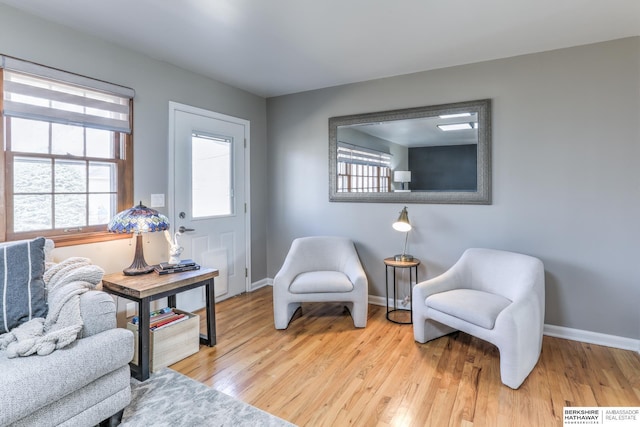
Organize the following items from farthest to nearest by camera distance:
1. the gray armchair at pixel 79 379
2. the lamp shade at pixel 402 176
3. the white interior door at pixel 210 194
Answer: the lamp shade at pixel 402 176
the white interior door at pixel 210 194
the gray armchair at pixel 79 379

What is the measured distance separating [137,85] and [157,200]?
3.24 ft

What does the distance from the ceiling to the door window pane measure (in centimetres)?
76

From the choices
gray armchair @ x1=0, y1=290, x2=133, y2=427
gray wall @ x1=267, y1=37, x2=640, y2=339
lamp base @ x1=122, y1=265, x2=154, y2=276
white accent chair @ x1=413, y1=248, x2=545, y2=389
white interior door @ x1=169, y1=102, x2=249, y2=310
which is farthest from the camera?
white interior door @ x1=169, y1=102, x2=249, y2=310

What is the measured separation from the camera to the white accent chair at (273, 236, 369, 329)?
9.78 ft

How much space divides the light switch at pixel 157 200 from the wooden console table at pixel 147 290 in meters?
0.71

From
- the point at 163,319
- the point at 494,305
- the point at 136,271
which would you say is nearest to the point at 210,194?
the point at 136,271

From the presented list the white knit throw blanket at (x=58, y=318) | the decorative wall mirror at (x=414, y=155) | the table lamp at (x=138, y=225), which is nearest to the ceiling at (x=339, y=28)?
the decorative wall mirror at (x=414, y=155)

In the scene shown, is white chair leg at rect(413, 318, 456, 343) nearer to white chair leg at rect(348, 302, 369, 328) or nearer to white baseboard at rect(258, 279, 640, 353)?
white chair leg at rect(348, 302, 369, 328)

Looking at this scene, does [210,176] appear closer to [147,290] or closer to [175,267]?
[175,267]

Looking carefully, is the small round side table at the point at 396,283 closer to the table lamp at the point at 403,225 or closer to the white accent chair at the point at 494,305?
the table lamp at the point at 403,225

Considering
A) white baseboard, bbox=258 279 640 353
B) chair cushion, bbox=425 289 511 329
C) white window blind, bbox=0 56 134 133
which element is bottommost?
white baseboard, bbox=258 279 640 353

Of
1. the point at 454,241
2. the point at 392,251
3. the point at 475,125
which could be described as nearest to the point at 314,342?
the point at 392,251

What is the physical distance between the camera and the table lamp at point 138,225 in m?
2.35

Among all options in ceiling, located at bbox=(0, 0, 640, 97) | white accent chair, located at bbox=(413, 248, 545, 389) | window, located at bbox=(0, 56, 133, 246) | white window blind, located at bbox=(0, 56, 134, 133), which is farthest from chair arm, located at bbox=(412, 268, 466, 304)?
white window blind, located at bbox=(0, 56, 134, 133)
